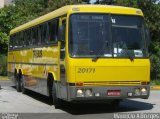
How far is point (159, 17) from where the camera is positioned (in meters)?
31.5

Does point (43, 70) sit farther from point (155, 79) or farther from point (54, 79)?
point (155, 79)

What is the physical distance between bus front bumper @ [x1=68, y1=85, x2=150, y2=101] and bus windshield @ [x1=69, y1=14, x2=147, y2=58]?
2.99 ft

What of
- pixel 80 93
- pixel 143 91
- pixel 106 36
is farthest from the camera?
pixel 143 91

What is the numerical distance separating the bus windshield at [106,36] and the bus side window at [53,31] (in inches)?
63.1

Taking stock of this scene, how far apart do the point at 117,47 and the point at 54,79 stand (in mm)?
2312

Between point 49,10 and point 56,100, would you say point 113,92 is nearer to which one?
point 56,100

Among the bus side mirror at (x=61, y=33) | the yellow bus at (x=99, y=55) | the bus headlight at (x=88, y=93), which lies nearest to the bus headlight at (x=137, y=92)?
the yellow bus at (x=99, y=55)

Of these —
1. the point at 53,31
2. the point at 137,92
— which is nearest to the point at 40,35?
the point at 53,31

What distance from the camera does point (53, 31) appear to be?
16.4 metres

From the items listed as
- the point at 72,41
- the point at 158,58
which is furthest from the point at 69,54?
the point at 158,58

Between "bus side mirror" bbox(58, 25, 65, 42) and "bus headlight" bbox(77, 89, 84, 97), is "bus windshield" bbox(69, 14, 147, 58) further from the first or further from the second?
"bus headlight" bbox(77, 89, 84, 97)

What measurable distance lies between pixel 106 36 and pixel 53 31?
240cm

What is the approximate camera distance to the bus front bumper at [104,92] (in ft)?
46.1

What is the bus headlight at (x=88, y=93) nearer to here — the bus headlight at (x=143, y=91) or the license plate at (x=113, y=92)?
the license plate at (x=113, y=92)
